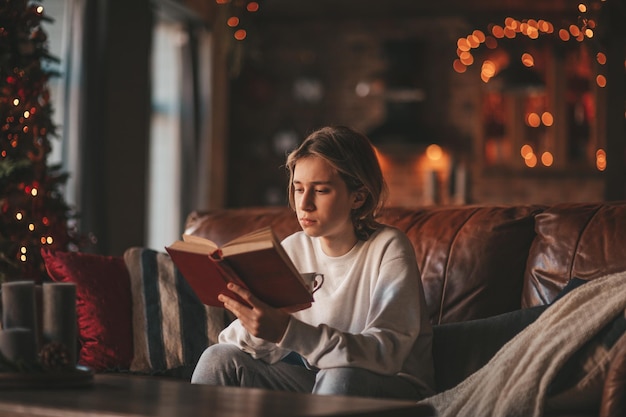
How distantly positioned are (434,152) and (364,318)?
6.90m

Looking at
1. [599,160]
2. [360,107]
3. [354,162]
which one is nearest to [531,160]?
[599,160]

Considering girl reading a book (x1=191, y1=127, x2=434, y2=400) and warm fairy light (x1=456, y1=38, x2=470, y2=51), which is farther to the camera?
warm fairy light (x1=456, y1=38, x2=470, y2=51)

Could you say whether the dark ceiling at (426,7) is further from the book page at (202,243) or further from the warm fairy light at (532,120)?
the book page at (202,243)

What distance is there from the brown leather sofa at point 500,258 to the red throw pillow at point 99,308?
1047mm

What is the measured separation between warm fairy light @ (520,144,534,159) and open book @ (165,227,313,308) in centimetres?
712

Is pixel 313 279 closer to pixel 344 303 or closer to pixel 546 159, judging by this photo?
pixel 344 303

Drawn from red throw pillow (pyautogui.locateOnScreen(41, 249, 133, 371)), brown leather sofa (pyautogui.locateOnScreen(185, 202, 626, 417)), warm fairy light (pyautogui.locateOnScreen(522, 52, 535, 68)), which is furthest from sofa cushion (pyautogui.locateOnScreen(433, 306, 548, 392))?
warm fairy light (pyautogui.locateOnScreen(522, 52, 535, 68))

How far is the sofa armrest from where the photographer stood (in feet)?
7.54

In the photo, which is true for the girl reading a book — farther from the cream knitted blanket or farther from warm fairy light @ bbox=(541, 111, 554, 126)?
warm fairy light @ bbox=(541, 111, 554, 126)

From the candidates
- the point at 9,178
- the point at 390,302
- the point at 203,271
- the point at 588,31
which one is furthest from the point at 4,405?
the point at 588,31

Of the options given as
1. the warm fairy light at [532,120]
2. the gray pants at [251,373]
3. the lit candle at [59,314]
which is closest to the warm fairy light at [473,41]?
the warm fairy light at [532,120]

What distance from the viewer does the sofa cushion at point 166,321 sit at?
11.2ft

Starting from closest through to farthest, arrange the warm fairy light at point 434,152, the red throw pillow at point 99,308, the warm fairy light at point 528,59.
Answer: the red throw pillow at point 99,308, the warm fairy light at point 528,59, the warm fairy light at point 434,152

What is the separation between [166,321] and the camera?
347 centimetres
